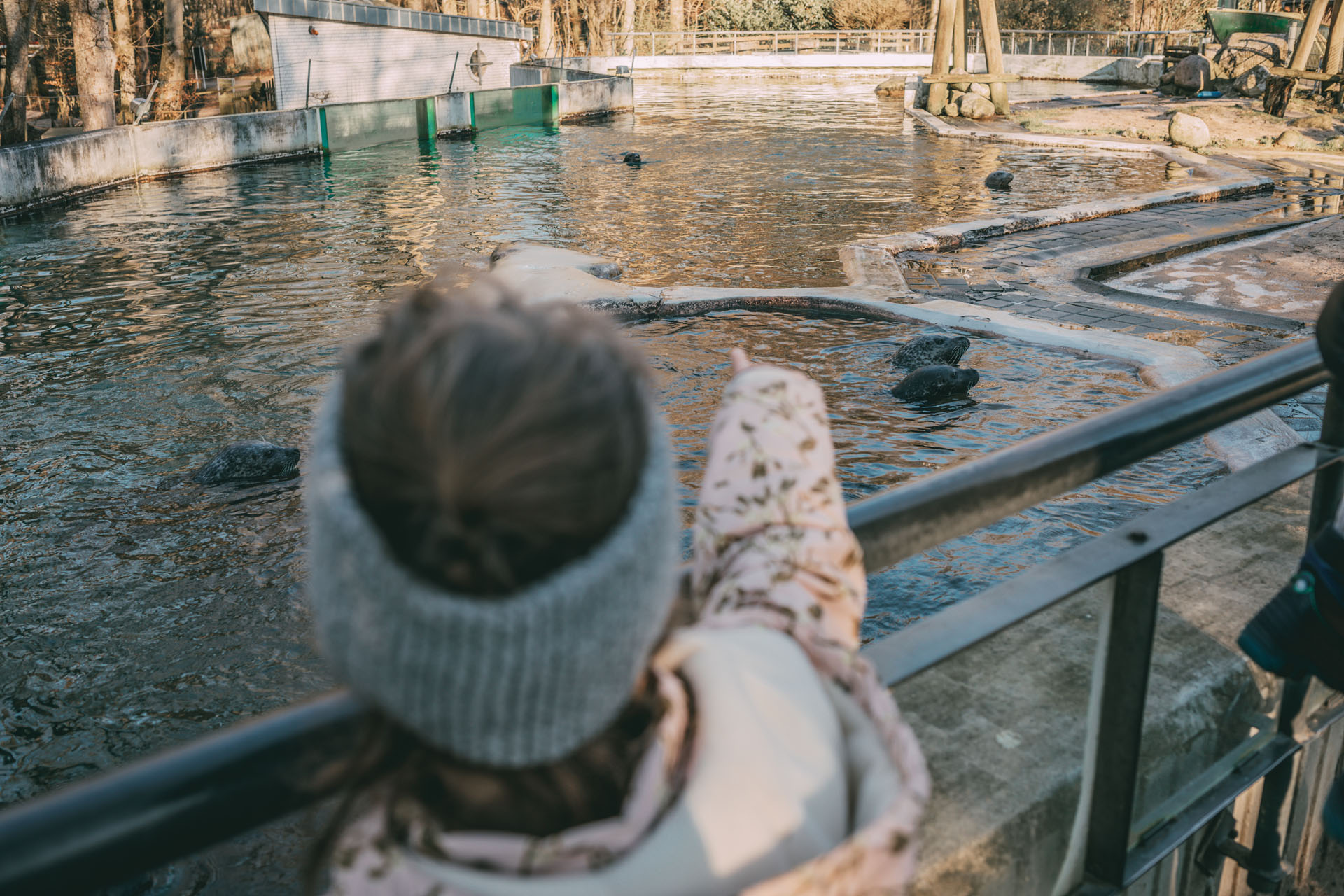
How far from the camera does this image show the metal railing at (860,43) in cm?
3756

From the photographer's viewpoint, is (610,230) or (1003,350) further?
(610,230)

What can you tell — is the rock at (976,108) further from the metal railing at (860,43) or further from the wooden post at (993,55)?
the metal railing at (860,43)

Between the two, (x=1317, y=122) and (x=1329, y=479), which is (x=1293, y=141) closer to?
(x=1317, y=122)

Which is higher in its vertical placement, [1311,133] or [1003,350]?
[1311,133]

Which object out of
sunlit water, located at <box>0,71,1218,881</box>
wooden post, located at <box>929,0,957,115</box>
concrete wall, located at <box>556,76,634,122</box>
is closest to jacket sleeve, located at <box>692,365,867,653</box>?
sunlit water, located at <box>0,71,1218,881</box>

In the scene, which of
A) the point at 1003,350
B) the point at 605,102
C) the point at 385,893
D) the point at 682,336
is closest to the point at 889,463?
the point at 1003,350

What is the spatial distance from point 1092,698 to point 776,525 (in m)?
0.83

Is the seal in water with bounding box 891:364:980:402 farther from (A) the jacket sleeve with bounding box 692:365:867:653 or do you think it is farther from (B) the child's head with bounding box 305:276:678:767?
(B) the child's head with bounding box 305:276:678:767

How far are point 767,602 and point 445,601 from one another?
52 centimetres

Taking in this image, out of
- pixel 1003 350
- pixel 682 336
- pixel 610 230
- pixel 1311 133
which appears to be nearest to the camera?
pixel 1003 350

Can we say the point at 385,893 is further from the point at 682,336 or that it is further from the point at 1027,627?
the point at 682,336

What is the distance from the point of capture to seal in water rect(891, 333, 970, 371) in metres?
7.27

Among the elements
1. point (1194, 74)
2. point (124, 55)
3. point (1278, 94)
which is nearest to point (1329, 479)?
point (1278, 94)

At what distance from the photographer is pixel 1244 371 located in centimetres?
195
